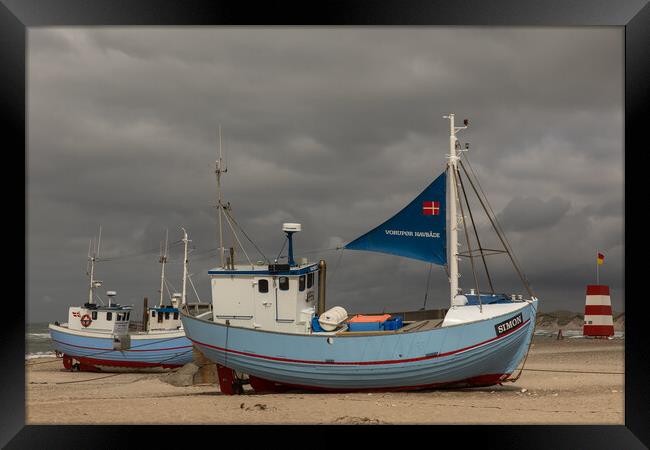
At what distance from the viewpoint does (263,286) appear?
18.0 meters

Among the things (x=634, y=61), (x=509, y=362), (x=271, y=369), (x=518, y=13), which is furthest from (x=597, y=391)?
(x=518, y=13)

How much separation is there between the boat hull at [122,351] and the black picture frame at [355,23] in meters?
18.0

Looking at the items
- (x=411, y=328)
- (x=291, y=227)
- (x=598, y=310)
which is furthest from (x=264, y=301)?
(x=598, y=310)

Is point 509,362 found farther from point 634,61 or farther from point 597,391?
point 634,61

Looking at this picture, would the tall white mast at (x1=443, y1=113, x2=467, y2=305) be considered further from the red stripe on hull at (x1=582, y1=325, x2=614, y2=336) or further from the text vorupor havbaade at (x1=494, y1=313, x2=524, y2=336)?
the red stripe on hull at (x1=582, y1=325, x2=614, y2=336)

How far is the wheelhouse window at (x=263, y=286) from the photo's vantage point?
17953 millimetres

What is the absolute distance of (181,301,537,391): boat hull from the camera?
51.9ft

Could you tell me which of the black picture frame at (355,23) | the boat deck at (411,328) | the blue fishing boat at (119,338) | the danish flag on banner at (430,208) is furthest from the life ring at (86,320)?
the black picture frame at (355,23)

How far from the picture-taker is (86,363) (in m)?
30.8

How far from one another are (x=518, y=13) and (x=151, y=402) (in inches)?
494

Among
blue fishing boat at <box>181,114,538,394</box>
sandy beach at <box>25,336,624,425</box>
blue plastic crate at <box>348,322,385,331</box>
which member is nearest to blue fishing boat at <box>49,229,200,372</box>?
sandy beach at <box>25,336,624,425</box>

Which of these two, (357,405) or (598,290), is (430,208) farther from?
(598,290)

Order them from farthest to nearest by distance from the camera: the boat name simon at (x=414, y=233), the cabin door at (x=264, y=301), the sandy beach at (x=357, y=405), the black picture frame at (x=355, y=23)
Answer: the cabin door at (x=264, y=301) → the boat name simon at (x=414, y=233) → the sandy beach at (x=357, y=405) → the black picture frame at (x=355, y=23)

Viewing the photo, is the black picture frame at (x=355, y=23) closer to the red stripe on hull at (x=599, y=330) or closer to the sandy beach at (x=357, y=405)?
the sandy beach at (x=357, y=405)
